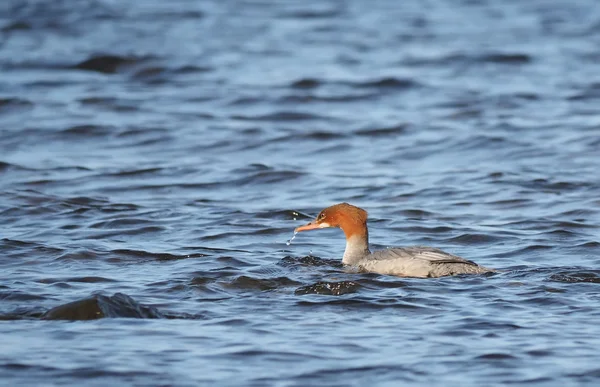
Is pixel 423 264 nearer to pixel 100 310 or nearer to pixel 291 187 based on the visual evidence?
pixel 100 310

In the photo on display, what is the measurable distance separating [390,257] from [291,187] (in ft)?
14.8

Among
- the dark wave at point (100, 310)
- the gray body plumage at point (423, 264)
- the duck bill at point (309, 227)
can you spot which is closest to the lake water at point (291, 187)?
the dark wave at point (100, 310)

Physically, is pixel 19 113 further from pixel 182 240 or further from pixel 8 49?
pixel 182 240

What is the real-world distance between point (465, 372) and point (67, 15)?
21378 mm

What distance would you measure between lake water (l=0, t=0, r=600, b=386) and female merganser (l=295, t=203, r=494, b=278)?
17 cm

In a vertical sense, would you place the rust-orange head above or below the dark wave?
below

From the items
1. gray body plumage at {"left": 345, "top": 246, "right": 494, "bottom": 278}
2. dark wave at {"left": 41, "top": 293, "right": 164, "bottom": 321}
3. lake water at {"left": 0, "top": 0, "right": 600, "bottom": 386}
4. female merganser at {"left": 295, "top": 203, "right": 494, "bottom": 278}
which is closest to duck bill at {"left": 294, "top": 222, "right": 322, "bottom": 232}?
female merganser at {"left": 295, "top": 203, "right": 494, "bottom": 278}

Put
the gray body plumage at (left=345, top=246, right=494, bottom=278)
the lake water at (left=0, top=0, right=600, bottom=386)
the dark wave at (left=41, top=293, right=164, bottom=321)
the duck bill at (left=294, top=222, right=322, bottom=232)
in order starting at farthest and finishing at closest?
the duck bill at (left=294, top=222, right=322, bottom=232) < the gray body plumage at (left=345, top=246, right=494, bottom=278) < the dark wave at (left=41, top=293, right=164, bottom=321) < the lake water at (left=0, top=0, right=600, bottom=386)

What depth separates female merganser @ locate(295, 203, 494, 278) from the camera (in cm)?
1045

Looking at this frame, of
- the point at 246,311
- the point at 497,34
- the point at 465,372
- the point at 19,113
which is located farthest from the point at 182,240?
the point at 497,34

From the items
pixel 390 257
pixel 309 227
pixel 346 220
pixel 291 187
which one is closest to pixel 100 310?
pixel 390 257

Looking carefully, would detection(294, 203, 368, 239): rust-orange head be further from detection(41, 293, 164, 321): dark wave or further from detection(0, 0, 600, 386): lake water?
detection(41, 293, 164, 321): dark wave

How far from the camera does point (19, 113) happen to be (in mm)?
19203

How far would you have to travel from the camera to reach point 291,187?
1505 cm
